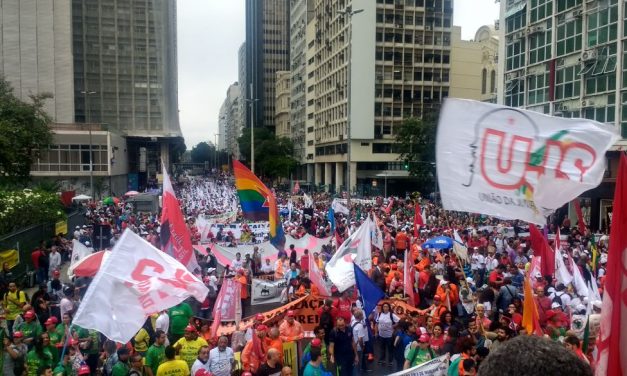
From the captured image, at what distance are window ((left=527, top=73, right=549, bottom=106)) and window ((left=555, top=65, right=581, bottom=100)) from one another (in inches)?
30.7

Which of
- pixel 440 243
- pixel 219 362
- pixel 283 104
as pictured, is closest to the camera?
pixel 219 362

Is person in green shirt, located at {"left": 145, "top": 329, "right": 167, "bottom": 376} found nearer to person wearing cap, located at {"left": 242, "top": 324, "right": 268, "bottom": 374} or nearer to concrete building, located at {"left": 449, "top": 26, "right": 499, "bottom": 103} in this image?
person wearing cap, located at {"left": 242, "top": 324, "right": 268, "bottom": 374}

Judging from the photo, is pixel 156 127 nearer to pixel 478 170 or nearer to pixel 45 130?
pixel 45 130

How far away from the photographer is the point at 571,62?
108 feet

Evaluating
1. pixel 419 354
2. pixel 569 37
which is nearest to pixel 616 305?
pixel 419 354

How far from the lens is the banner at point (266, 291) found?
14.7 metres

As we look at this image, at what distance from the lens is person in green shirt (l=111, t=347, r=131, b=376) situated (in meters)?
7.77

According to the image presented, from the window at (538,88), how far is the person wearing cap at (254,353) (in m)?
30.6

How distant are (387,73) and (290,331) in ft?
186

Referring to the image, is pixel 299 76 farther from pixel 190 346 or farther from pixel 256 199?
pixel 190 346

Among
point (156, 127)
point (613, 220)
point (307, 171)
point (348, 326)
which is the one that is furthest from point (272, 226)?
point (307, 171)

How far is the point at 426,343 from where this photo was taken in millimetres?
8297

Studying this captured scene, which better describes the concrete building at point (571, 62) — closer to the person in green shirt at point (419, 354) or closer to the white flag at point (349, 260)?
the white flag at point (349, 260)

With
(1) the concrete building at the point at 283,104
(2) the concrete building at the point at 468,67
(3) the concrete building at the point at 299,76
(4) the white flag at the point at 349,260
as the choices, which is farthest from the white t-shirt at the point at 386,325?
(1) the concrete building at the point at 283,104
